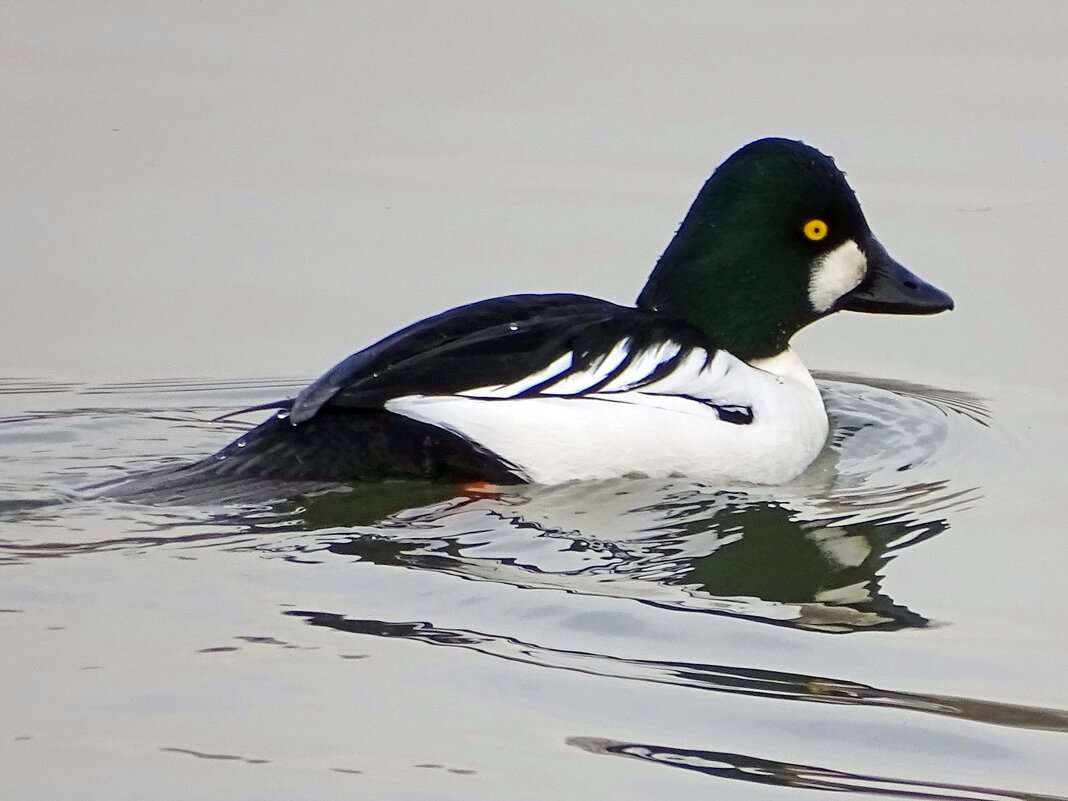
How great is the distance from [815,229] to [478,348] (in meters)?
1.44

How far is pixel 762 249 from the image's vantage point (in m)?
6.46

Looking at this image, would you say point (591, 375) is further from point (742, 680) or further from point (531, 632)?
point (742, 680)

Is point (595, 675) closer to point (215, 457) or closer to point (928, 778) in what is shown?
point (928, 778)

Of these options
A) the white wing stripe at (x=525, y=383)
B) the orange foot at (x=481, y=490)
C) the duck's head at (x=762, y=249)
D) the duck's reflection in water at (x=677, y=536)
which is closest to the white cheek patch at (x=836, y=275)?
the duck's head at (x=762, y=249)

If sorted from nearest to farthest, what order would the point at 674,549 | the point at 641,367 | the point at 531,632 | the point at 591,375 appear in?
the point at 531,632 < the point at 674,549 < the point at 591,375 < the point at 641,367

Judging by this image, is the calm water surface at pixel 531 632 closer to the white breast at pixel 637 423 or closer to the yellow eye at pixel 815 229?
the white breast at pixel 637 423

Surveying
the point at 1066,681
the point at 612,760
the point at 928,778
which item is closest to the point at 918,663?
the point at 1066,681

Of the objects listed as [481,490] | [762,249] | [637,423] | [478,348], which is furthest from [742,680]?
[762,249]

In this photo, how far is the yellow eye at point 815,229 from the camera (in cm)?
647

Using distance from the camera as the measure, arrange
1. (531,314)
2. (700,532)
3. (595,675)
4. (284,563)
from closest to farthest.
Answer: (595,675) < (284,563) < (700,532) < (531,314)

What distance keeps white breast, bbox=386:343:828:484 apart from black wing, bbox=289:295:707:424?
0.05m

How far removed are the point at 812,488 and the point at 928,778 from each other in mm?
2353

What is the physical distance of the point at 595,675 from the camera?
4.27 meters

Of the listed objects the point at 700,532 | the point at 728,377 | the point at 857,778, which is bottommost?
the point at 857,778
